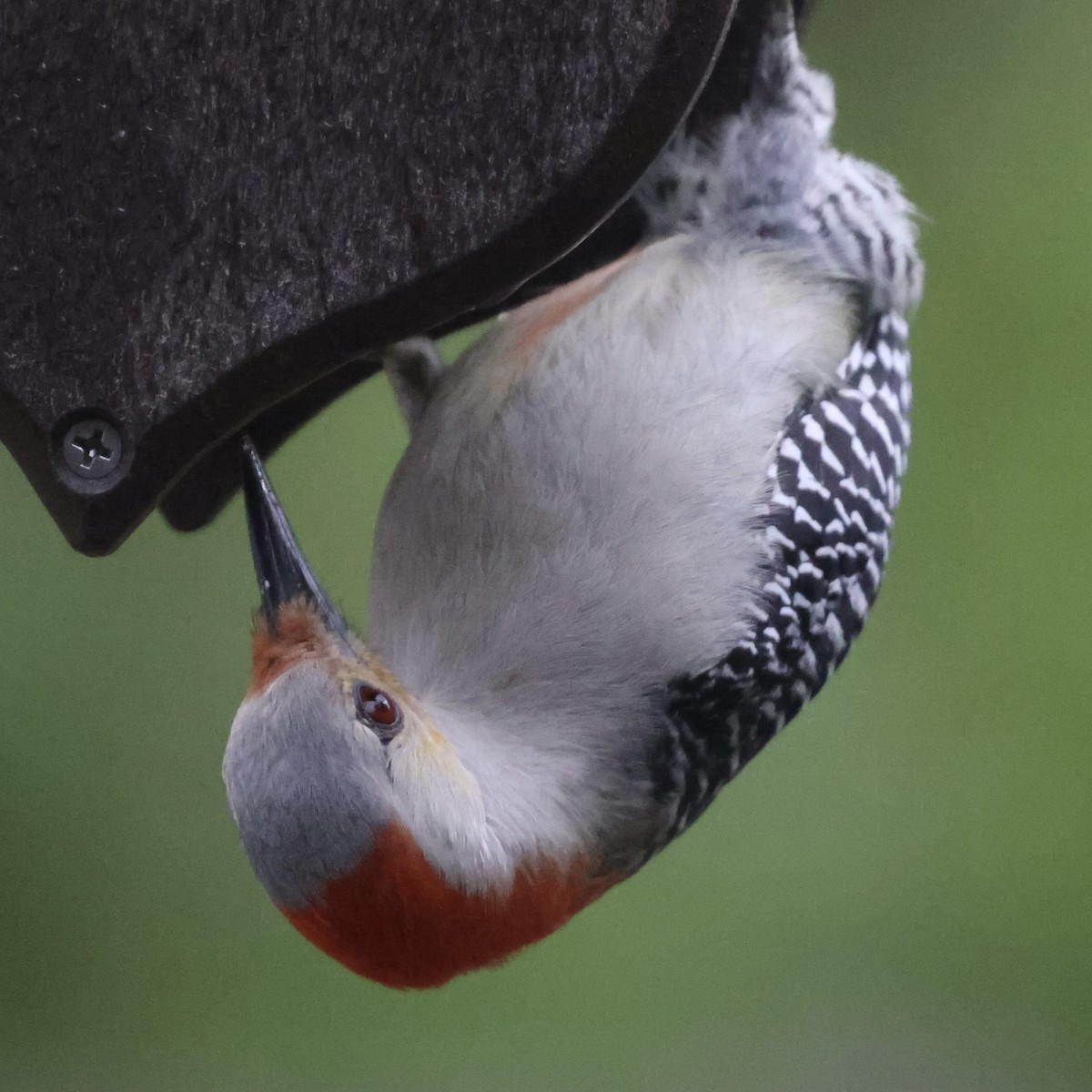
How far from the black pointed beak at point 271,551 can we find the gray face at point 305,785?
103 millimetres

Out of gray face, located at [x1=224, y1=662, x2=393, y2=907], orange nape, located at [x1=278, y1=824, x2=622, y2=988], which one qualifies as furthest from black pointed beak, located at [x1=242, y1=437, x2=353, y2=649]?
orange nape, located at [x1=278, y1=824, x2=622, y2=988]

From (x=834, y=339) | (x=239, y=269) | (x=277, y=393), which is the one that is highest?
(x=834, y=339)

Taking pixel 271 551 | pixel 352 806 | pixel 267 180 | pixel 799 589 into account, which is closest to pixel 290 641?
pixel 271 551

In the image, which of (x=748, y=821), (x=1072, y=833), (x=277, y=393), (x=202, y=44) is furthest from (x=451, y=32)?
(x=1072, y=833)

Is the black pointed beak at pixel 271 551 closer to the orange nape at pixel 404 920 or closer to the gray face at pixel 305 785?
the gray face at pixel 305 785

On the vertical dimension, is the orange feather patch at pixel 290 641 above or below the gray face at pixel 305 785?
above

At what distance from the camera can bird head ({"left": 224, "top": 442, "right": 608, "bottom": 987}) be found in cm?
203

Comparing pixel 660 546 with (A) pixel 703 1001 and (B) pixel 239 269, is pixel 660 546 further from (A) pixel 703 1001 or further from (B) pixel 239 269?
(A) pixel 703 1001

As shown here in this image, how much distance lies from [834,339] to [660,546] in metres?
0.49

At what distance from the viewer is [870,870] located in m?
4.42

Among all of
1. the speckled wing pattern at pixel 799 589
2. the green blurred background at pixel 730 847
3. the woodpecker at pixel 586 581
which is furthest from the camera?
the green blurred background at pixel 730 847

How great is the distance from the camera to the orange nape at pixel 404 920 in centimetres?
203

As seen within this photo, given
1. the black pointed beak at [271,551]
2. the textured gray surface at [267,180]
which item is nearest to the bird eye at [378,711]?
the black pointed beak at [271,551]

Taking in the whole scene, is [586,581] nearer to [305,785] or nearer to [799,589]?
[799,589]
